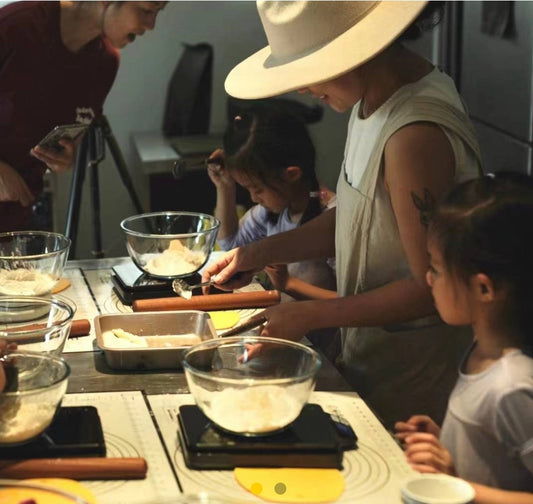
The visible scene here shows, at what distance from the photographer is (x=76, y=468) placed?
4.44 feet

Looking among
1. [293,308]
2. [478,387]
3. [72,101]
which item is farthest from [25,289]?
[72,101]

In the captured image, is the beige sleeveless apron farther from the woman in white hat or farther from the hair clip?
the hair clip

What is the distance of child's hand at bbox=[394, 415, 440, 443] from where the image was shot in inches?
58.1

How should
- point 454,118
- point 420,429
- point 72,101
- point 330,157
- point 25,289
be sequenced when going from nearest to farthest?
point 420,429
point 454,118
point 25,289
point 72,101
point 330,157

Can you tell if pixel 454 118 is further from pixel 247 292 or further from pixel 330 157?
pixel 330 157

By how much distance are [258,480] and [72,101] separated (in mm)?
2165

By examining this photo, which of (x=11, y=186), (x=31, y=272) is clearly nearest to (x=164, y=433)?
(x=31, y=272)

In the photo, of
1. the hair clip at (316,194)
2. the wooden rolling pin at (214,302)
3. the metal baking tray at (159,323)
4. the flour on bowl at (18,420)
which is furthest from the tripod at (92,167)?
the flour on bowl at (18,420)

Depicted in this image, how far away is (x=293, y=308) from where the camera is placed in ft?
5.76

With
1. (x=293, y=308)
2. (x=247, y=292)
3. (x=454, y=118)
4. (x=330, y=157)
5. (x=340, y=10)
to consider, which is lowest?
(x=330, y=157)

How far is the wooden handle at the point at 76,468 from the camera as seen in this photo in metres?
1.35

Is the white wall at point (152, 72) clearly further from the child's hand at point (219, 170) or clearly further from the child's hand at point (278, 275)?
the child's hand at point (278, 275)

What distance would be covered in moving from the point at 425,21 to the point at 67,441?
1.03 meters

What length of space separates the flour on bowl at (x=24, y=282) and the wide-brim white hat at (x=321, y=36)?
23.0 inches
